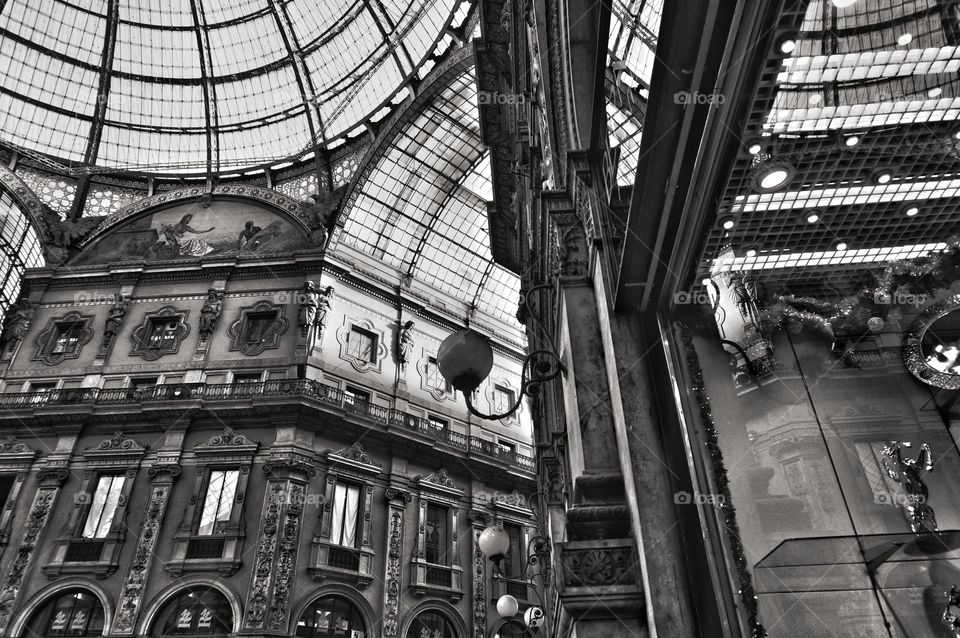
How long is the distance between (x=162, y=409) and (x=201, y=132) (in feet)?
49.1

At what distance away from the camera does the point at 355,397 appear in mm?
21000

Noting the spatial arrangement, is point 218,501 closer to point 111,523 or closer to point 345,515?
point 111,523

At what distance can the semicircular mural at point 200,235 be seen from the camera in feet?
79.7

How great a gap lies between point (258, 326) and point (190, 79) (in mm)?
14005

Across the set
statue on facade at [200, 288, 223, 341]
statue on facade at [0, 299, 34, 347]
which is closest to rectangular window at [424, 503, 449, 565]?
statue on facade at [200, 288, 223, 341]

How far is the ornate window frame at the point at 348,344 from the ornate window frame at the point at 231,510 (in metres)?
4.83

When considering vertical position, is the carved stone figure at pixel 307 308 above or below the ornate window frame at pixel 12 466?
above

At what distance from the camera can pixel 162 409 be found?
62.9ft

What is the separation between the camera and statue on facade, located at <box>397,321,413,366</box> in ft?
76.6

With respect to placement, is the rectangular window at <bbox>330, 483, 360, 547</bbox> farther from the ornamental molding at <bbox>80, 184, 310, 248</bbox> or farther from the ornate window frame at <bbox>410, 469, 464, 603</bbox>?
the ornamental molding at <bbox>80, 184, 310, 248</bbox>

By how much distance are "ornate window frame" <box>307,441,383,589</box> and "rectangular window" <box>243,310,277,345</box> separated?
18.6 ft

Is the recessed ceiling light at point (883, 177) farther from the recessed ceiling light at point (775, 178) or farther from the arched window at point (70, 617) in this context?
the arched window at point (70, 617)

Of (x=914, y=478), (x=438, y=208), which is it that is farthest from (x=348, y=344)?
(x=914, y=478)

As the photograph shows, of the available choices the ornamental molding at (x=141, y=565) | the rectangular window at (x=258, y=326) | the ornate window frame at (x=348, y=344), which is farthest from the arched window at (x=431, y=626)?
the rectangular window at (x=258, y=326)
